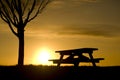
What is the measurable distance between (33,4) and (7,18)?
2.30 m

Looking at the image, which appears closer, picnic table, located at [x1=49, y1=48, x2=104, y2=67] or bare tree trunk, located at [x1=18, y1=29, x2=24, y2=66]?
picnic table, located at [x1=49, y1=48, x2=104, y2=67]

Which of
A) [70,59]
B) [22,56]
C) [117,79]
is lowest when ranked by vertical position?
[22,56]

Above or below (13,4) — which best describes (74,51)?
below

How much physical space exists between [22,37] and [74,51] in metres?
7.77

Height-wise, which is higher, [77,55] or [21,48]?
[77,55]

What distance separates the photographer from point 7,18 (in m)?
28.4

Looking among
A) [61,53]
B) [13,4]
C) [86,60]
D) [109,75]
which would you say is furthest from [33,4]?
[109,75]

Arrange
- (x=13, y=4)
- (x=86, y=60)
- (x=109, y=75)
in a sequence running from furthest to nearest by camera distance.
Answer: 1. (x=13, y=4)
2. (x=86, y=60)
3. (x=109, y=75)

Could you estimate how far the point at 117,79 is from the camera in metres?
14.7

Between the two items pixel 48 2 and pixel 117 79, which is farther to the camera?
pixel 48 2

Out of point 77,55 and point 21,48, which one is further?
point 21,48

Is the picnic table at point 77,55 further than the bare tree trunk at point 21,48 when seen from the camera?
No

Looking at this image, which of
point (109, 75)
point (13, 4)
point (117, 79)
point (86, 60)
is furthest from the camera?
point (13, 4)

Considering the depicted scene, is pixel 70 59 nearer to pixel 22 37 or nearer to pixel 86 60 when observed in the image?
pixel 86 60
